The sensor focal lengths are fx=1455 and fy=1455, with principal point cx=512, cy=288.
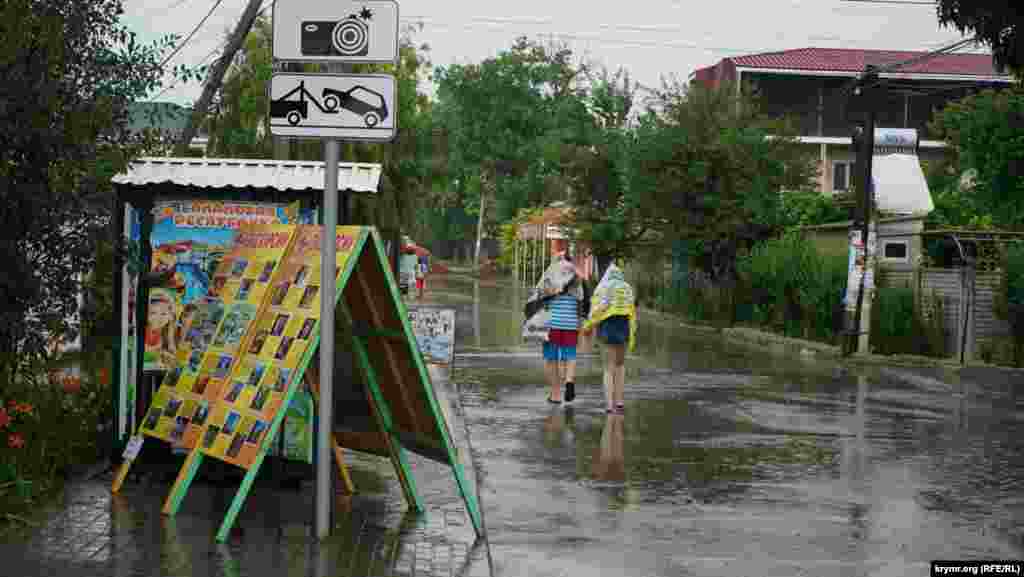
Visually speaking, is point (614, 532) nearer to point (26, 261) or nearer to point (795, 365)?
point (26, 261)

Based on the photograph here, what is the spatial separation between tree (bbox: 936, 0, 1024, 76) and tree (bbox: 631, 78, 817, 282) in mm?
21879

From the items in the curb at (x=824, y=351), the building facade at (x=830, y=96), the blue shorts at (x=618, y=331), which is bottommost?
the curb at (x=824, y=351)

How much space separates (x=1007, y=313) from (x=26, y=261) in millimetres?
18082

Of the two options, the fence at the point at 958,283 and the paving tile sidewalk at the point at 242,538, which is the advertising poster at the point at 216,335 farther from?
the fence at the point at 958,283

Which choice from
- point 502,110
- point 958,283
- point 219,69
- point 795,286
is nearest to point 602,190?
point 795,286

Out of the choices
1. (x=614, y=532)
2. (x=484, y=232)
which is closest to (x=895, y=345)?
(x=614, y=532)

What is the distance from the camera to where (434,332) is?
1767cm

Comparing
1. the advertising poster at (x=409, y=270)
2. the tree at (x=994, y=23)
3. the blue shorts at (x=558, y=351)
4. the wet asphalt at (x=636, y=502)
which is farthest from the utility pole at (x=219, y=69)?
the advertising poster at (x=409, y=270)

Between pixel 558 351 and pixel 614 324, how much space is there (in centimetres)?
95

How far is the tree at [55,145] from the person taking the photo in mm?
8586

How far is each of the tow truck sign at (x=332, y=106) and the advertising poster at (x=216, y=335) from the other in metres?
1.18

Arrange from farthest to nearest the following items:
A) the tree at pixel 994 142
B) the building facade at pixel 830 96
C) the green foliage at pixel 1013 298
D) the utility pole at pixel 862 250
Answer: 1. the building facade at pixel 830 96
2. the tree at pixel 994 142
3. the utility pole at pixel 862 250
4. the green foliage at pixel 1013 298

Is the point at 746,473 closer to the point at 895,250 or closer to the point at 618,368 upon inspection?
the point at 618,368

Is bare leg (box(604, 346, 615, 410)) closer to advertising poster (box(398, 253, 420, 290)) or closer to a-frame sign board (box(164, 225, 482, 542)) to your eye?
a-frame sign board (box(164, 225, 482, 542))
